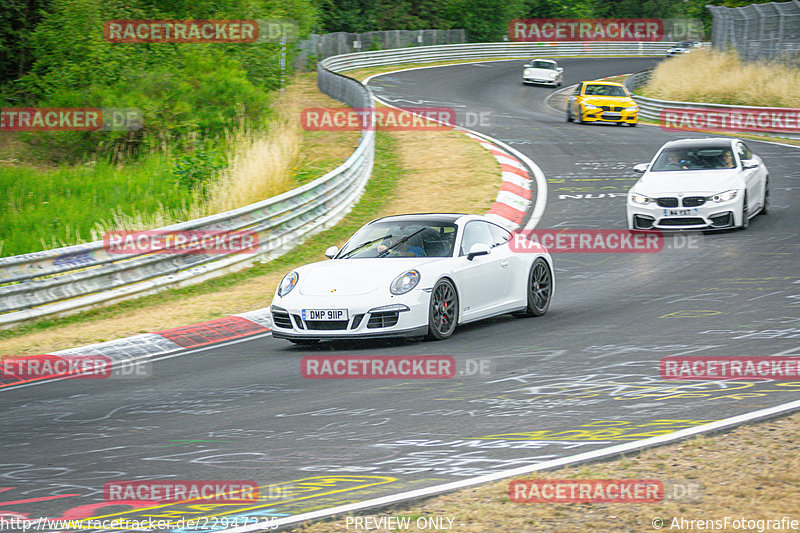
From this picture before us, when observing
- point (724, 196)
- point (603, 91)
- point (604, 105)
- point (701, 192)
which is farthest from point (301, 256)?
point (603, 91)

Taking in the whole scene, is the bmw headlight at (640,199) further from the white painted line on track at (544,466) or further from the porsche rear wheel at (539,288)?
the white painted line on track at (544,466)

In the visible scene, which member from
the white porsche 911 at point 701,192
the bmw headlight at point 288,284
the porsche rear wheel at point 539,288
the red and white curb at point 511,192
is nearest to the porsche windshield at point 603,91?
the red and white curb at point 511,192

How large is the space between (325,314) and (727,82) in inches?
1209

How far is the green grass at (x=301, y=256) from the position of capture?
41.5 feet

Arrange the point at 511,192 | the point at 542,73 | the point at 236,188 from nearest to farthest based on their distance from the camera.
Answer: the point at 236,188 → the point at 511,192 → the point at 542,73

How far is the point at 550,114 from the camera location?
3788 cm

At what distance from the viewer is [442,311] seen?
10078mm

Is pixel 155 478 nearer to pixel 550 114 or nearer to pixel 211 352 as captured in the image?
pixel 211 352

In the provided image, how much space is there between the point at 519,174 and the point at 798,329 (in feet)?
44.8

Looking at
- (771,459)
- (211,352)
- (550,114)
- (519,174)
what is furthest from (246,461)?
(550,114)

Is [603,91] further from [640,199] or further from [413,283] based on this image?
[413,283]

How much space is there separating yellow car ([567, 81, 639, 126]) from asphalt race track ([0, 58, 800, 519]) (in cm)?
1947

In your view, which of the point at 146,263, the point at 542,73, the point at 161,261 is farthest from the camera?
the point at 542,73

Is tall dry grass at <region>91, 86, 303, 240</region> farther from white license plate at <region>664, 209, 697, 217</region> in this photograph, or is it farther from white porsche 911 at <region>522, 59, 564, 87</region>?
white porsche 911 at <region>522, 59, 564, 87</region>
